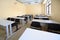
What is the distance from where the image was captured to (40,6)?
14.3 metres

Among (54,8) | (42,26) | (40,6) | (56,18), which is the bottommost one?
(42,26)

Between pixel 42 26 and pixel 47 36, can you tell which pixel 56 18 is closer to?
pixel 42 26

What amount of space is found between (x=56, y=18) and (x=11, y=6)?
17.2 feet

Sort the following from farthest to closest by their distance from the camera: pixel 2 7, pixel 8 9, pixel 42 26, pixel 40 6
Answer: pixel 40 6 → pixel 8 9 → pixel 2 7 → pixel 42 26

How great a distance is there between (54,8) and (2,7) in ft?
14.0

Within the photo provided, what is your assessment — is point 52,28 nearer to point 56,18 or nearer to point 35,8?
point 56,18

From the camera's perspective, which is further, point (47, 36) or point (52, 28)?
point (52, 28)

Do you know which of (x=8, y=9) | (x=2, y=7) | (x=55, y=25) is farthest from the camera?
(x=8, y=9)

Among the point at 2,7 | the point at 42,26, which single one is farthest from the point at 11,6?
the point at 42,26

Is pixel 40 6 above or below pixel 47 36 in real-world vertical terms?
above

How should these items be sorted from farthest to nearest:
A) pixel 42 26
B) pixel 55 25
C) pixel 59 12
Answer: pixel 42 26 → pixel 59 12 → pixel 55 25

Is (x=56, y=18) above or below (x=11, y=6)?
below

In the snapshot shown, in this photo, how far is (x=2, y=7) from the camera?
7.99m

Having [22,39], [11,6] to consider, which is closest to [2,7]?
[11,6]
